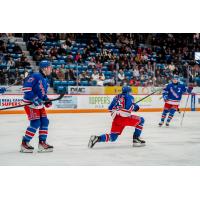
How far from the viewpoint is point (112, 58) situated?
16.4 meters

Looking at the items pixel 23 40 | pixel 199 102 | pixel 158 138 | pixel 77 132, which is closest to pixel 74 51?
pixel 23 40

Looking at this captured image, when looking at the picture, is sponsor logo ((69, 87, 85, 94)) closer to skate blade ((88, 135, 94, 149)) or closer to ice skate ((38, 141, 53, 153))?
skate blade ((88, 135, 94, 149))

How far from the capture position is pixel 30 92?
596cm

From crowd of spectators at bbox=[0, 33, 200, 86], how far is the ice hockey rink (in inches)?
216

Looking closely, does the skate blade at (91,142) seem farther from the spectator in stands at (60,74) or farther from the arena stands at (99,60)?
the spectator in stands at (60,74)

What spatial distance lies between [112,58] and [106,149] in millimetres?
10015

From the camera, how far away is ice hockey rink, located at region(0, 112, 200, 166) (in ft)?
18.1

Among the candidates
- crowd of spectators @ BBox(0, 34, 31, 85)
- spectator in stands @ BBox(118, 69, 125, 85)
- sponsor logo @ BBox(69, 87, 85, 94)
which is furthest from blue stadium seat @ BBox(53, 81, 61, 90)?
spectator in stands @ BBox(118, 69, 125, 85)

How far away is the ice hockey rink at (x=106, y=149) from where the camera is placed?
552 centimetres

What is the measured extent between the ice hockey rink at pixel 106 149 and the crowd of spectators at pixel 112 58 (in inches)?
216

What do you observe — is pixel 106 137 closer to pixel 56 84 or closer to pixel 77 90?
pixel 56 84

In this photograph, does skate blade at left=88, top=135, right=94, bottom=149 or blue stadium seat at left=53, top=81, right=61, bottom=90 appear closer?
skate blade at left=88, top=135, right=94, bottom=149

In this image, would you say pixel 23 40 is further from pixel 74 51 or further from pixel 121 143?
pixel 121 143

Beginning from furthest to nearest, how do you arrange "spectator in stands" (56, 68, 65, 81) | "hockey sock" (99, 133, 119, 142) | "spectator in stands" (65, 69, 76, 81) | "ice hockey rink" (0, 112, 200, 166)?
"spectator in stands" (65, 69, 76, 81)
"spectator in stands" (56, 68, 65, 81)
"hockey sock" (99, 133, 119, 142)
"ice hockey rink" (0, 112, 200, 166)
